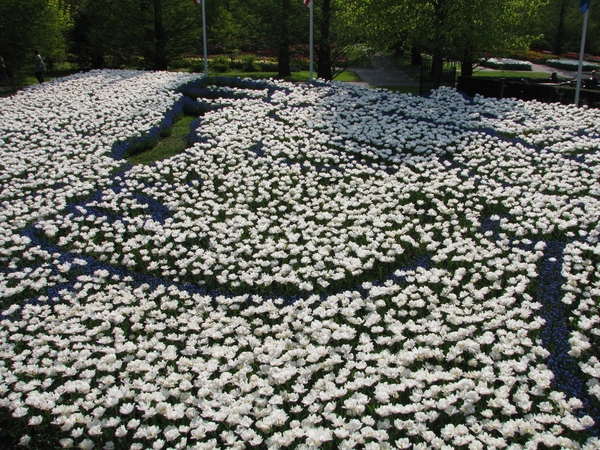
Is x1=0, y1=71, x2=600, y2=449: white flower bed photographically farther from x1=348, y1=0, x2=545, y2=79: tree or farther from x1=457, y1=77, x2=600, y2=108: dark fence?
x1=348, y1=0, x2=545, y2=79: tree

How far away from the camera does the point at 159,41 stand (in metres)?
28.0

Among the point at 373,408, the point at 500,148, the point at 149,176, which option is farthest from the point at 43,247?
the point at 500,148

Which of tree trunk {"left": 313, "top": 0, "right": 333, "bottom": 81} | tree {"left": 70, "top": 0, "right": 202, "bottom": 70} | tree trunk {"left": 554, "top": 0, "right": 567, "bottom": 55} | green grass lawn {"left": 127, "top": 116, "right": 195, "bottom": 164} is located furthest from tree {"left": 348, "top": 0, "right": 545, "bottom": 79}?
tree trunk {"left": 554, "top": 0, "right": 567, "bottom": 55}

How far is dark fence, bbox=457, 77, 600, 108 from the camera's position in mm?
15570

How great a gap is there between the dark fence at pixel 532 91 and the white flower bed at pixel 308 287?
274cm

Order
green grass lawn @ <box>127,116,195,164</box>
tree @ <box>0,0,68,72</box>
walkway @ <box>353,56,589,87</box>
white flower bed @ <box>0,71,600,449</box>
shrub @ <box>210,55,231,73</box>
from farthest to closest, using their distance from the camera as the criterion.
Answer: shrub @ <box>210,55,231,73</box> → walkway @ <box>353,56,589,87</box> → tree @ <box>0,0,68,72</box> → green grass lawn @ <box>127,116,195,164</box> → white flower bed @ <box>0,71,600,449</box>

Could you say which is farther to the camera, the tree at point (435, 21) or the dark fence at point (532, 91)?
the tree at point (435, 21)

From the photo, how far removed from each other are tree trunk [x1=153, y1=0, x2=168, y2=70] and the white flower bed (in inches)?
646

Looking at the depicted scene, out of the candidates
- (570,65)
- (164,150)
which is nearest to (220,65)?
(164,150)

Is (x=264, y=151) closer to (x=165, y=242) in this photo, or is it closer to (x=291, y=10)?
(x=165, y=242)

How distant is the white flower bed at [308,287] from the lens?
451 cm

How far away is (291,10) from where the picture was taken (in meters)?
28.0

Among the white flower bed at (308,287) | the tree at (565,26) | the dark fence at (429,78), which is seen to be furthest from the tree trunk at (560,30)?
the white flower bed at (308,287)

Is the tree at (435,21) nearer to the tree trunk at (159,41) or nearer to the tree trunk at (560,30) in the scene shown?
the tree trunk at (159,41)
